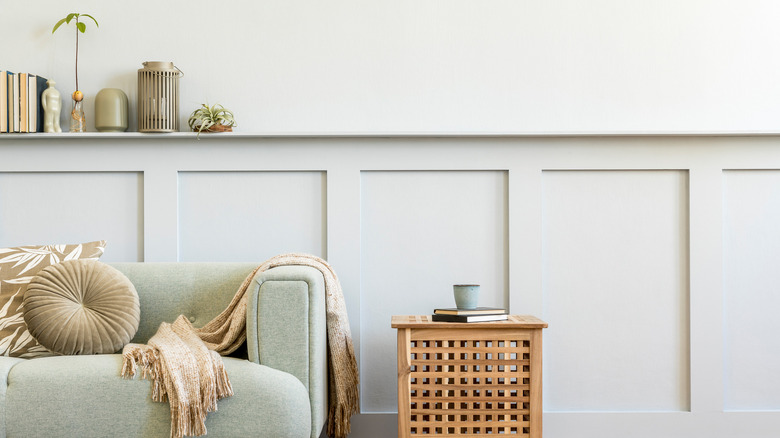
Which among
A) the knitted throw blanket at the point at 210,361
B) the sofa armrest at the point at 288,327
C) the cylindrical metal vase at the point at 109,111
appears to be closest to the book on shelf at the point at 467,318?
the knitted throw blanket at the point at 210,361

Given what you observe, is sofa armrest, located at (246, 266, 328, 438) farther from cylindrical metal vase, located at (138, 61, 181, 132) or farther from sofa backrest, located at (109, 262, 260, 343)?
cylindrical metal vase, located at (138, 61, 181, 132)

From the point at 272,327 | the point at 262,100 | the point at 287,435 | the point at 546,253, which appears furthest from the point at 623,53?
the point at 287,435

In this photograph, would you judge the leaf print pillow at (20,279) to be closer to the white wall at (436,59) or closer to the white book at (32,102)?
the white book at (32,102)

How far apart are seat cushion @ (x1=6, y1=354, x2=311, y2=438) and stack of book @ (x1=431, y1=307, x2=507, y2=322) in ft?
1.93

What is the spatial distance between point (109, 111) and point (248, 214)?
25.3 inches

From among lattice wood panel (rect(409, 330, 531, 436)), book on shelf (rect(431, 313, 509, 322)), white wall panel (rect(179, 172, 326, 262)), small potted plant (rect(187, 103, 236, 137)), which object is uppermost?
small potted plant (rect(187, 103, 236, 137))

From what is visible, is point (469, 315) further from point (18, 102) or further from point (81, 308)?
point (18, 102)

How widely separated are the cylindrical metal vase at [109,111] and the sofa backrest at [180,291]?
1.87 feet

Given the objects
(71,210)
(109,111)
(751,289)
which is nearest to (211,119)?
(109,111)

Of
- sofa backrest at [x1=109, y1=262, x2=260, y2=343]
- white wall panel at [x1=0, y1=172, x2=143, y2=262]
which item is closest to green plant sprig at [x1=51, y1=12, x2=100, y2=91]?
white wall panel at [x1=0, y1=172, x2=143, y2=262]

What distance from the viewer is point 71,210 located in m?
2.59

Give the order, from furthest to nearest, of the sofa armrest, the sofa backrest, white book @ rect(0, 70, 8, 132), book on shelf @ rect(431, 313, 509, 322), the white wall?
the white wall < white book @ rect(0, 70, 8, 132) < the sofa backrest < book on shelf @ rect(431, 313, 509, 322) < the sofa armrest

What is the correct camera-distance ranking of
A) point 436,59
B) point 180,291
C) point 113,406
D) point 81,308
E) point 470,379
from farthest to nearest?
point 436,59, point 180,291, point 470,379, point 81,308, point 113,406

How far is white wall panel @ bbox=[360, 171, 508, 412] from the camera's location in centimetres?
257
